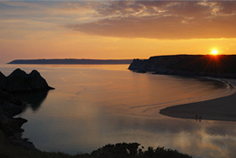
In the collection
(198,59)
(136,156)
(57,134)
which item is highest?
(198,59)

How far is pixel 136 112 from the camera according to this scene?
36.2 metres

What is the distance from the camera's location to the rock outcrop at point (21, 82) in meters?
57.9

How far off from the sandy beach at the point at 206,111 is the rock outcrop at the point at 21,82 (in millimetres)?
41155

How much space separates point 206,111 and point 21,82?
49837 mm

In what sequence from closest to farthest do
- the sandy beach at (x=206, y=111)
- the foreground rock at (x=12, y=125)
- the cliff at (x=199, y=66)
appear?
the foreground rock at (x=12, y=125) → the sandy beach at (x=206, y=111) → the cliff at (x=199, y=66)

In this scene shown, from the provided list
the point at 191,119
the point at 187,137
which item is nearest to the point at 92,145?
the point at 187,137

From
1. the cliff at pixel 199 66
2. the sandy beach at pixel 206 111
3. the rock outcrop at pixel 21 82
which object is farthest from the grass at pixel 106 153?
the cliff at pixel 199 66

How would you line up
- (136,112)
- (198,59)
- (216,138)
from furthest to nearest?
1. (198,59)
2. (136,112)
3. (216,138)

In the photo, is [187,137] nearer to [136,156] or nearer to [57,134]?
[136,156]

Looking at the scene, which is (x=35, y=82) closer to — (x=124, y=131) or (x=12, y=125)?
(x=12, y=125)

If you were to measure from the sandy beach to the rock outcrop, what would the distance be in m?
41.2

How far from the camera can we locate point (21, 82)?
60594 millimetres

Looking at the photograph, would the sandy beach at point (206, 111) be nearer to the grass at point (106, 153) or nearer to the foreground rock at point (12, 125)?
the grass at point (106, 153)

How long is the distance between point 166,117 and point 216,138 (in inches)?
404
